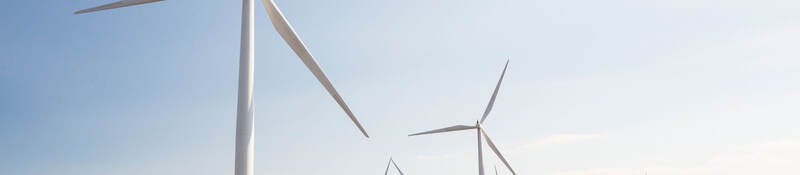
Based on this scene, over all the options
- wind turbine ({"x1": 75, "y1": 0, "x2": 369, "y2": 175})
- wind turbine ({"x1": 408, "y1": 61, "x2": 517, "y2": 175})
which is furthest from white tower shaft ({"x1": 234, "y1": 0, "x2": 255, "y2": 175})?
wind turbine ({"x1": 408, "y1": 61, "x2": 517, "y2": 175})

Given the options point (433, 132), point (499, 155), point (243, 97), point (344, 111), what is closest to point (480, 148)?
point (499, 155)

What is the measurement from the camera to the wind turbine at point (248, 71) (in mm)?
16484

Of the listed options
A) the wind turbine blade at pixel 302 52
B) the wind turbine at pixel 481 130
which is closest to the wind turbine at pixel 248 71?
the wind turbine blade at pixel 302 52

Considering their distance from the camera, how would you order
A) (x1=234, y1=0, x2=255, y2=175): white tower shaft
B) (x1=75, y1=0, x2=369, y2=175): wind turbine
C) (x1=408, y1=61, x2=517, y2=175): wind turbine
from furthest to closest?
(x1=408, y1=61, x2=517, y2=175): wind turbine, (x1=75, y1=0, x2=369, y2=175): wind turbine, (x1=234, y1=0, x2=255, y2=175): white tower shaft

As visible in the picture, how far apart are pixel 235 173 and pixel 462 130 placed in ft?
126

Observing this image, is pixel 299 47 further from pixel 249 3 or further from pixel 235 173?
pixel 235 173

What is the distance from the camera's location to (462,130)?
5309 centimetres

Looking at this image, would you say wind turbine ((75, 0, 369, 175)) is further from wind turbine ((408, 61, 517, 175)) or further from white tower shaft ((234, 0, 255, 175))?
wind turbine ((408, 61, 517, 175))

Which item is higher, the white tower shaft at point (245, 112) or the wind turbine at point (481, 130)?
the wind turbine at point (481, 130)

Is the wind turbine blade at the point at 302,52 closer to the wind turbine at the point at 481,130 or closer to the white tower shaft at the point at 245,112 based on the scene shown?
the white tower shaft at the point at 245,112

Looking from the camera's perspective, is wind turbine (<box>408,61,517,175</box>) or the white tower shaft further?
wind turbine (<box>408,61,517,175</box>)

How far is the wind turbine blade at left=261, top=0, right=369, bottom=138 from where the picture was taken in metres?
19.6

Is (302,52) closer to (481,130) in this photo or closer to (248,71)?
(248,71)

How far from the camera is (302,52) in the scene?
65.2 feet
